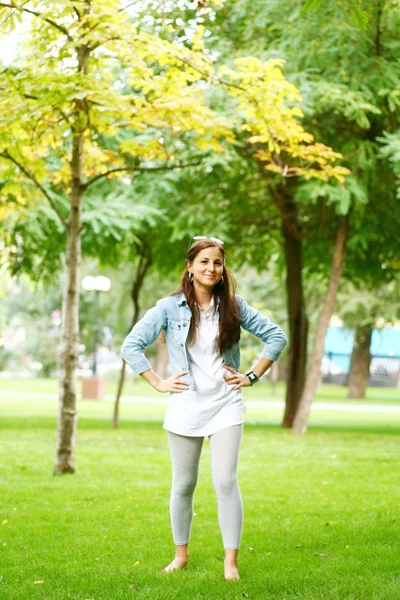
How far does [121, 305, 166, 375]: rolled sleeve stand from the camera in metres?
5.63

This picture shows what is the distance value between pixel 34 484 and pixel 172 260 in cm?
1076

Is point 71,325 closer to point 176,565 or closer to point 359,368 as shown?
point 176,565

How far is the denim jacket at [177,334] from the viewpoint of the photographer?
18.4 ft

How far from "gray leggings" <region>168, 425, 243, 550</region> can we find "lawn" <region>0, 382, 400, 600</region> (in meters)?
0.34

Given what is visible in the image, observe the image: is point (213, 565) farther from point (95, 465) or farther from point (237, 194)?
point (237, 194)

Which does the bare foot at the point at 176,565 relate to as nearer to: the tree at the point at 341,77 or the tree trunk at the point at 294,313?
the tree at the point at 341,77

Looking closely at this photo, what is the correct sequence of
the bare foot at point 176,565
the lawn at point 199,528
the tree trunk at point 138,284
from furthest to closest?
the tree trunk at point 138,284
the bare foot at point 176,565
the lawn at point 199,528

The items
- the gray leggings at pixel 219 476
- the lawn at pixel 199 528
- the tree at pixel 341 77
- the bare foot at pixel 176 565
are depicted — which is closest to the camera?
the gray leggings at pixel 219 476

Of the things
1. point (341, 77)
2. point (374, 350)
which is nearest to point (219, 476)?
point (341, 77)

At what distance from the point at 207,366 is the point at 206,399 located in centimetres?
18

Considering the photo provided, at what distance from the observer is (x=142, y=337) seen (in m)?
5.65

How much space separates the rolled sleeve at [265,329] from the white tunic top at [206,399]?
19 cm

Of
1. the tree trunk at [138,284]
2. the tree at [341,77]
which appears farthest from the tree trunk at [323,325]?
the tree trunk at [138,284]

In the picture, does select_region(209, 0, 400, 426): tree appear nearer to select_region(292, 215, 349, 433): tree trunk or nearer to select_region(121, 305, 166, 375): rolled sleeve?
select_region(292, 215, 349, 433): tree trunk
